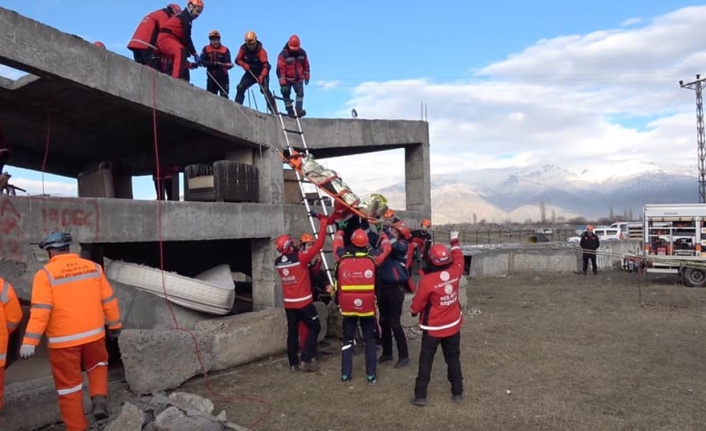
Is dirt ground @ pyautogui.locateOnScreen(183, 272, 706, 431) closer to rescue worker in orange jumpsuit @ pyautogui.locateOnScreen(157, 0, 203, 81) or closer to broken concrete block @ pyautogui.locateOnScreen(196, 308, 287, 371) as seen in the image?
broken concrete block @ pyautogui.locateOnScreen(196, 308, 287, 371)

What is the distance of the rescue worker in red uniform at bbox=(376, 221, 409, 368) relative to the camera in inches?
300

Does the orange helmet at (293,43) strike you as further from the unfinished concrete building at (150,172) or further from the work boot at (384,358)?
the work boot at (384,358)

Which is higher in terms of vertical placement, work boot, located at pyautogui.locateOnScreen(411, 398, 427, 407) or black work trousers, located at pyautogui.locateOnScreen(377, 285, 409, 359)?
black work trousers, located at pyautogui.locateOnScreen(377, 285, 409, 359)

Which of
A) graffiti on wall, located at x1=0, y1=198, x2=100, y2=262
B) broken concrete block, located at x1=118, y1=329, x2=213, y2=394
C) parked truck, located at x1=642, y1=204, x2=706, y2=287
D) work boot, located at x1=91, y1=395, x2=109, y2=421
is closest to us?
work boot, located at x1=91, y1=395, x2=109, y2=421

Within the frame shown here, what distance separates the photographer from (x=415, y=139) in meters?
12.3

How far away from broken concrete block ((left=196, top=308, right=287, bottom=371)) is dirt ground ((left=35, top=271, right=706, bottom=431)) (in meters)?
0.19

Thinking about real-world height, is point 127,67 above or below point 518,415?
above

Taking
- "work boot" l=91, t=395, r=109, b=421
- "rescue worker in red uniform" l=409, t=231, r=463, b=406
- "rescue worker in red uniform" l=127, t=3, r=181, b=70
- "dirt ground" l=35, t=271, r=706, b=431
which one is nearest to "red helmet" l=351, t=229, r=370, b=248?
"rescue worker in red uniform" l=409, t=231, r=463, b=406

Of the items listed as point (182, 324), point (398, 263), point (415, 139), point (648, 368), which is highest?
point (415, 139)

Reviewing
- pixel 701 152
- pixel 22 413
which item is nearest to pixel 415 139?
pixel 22 413

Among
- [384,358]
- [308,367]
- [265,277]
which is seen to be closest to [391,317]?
[384,358]

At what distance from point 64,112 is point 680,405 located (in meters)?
9.31

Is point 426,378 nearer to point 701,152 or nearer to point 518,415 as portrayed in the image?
point 518,415

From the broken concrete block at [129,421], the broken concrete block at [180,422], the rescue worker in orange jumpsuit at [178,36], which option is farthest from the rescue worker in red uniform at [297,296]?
the rescue worker in orange jumpsuit at [178,36]
